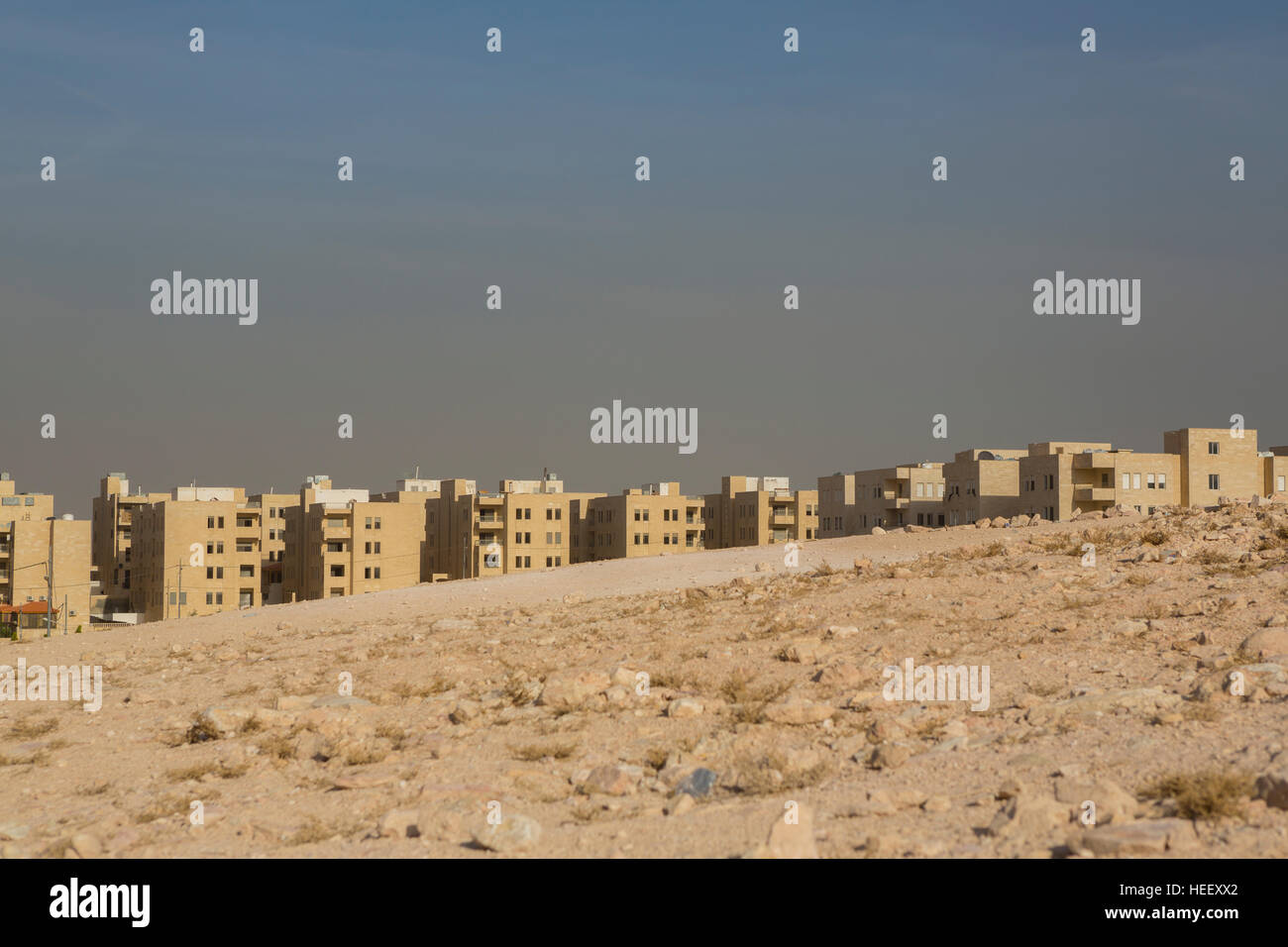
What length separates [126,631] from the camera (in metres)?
23.2

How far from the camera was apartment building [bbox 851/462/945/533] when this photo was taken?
9069cm

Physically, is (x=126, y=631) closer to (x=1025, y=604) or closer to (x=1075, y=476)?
(x=1025, y=604)

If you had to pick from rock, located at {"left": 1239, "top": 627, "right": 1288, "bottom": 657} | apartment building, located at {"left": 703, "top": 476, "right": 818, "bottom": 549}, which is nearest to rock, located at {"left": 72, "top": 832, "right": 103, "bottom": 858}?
rock, located at {"left": 1239, "top": 627, "right": 1288, "bottom": 657}

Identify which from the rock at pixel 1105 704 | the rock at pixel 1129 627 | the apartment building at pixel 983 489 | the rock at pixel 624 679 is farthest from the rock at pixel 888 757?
the apartment building at pixel 983 489

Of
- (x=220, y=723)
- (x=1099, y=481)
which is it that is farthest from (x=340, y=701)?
(x=1099, y=481)

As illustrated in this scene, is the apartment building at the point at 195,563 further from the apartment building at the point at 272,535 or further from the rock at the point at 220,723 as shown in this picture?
the rock at the point at 220,723

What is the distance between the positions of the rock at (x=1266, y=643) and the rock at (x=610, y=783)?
6226mm

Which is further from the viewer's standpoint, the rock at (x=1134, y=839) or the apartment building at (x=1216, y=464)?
the apartment building at (x=1216, y=464)

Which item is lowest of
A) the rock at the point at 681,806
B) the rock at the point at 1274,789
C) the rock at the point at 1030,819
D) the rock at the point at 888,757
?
the rock at the point at 681,806

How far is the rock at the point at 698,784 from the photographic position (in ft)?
28.3

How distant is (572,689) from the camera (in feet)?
40.3

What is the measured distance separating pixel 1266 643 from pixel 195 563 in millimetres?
89990

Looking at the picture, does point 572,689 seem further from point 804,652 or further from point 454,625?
point 454,625
